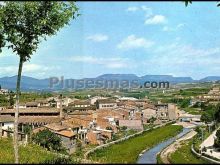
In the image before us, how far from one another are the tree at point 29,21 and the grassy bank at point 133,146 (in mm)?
22067

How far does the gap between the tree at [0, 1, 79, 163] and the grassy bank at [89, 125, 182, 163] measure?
22.1 meters

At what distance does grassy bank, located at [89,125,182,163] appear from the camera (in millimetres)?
42688

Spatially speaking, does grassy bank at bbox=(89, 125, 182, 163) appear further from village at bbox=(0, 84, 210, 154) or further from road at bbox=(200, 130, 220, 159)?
road at bbox=(200, 130, 220, 159)

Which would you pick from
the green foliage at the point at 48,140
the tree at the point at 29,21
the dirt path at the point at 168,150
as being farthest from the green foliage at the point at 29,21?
the dirt path at the point at 168,150

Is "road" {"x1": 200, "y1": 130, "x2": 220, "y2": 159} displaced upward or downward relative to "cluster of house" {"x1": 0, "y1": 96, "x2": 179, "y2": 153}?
downward

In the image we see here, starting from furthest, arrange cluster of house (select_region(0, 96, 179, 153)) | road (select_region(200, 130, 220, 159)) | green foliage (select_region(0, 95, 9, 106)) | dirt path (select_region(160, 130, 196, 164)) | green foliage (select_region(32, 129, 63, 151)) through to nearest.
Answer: green foliage (select_region(0, 95, 9, 106)) < cluster of house (select_region(0, 96, 179, 153)) < dirt path (select_region(160, 130, 196, 164)) < road (select_region(200, 130, 220, 159)) < green foliage (select_region(32, 129, 63, 151))

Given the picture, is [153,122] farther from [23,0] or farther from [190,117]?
[23,0]

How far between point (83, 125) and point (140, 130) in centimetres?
1389

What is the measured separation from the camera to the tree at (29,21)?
1291 cm

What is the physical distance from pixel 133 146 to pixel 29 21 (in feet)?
137

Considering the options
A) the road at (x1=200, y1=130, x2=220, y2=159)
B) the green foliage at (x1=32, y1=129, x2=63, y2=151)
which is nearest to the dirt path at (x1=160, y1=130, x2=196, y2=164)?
the road at (x1=200, y1=130, x2=220, y2=159)

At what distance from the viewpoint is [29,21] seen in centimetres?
1312

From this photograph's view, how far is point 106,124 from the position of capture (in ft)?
215

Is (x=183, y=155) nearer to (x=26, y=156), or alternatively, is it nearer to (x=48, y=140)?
(x=48, y=140)
